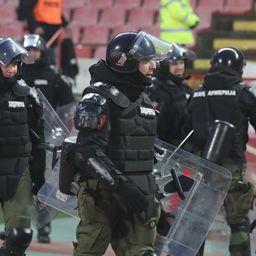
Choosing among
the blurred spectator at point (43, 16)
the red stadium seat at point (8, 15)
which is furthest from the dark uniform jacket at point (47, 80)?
the red stadium seat at point (8, 15)

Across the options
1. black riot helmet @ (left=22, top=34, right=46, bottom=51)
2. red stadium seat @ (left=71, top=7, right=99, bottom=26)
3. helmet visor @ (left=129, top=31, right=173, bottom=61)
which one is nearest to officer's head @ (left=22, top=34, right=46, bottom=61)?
black riot helmet @ (left=22, top=34, right=46, bottom=51)

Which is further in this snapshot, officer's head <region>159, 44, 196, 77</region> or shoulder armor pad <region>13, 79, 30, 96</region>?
officer's head <region>159, 44, 196, 77</region>

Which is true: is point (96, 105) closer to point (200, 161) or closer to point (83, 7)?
point (200, 161)

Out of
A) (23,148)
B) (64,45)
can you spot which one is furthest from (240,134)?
(64,45)

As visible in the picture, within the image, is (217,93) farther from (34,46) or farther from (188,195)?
(34,46)

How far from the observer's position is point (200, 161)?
7.55m

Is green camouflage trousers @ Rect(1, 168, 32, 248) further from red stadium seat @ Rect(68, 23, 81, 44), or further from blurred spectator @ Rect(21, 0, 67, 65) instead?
red stadium seat @ Rect(68, 23, 81, 44)

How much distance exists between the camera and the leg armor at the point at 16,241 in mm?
7691

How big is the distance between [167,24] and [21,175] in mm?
6981

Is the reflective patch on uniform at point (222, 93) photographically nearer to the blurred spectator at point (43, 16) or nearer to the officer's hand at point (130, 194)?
the officer's hand at point (130, 194)

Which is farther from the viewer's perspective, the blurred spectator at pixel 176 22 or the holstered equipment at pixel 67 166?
the blurred spectator at pixel 176 22

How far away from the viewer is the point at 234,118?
27.5 feet

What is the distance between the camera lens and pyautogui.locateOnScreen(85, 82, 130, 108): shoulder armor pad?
21.0 feet

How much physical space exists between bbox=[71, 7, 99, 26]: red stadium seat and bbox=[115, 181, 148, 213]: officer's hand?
41.9 ft
